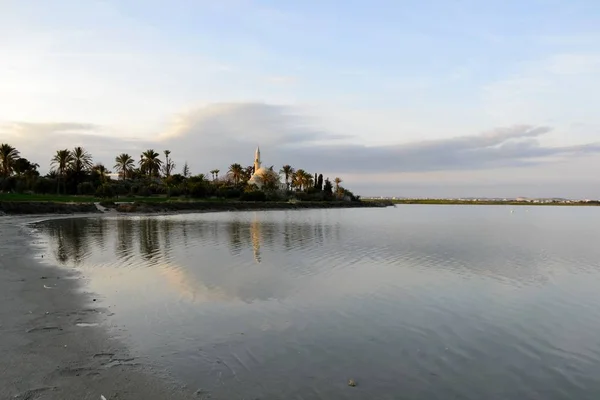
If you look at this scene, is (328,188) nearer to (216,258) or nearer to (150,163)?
(150,163)

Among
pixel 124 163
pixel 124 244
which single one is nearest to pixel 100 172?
pixel 124 163

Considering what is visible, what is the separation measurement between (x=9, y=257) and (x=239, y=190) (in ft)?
356

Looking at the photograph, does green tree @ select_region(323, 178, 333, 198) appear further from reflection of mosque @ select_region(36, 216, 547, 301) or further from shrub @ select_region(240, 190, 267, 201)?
reflection of mosque @ select_region(36, 216, 547, 301)

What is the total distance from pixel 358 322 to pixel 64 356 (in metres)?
7.38

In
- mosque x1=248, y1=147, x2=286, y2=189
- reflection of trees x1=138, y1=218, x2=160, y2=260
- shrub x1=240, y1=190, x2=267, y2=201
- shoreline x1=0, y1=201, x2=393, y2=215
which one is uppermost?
mosque x1=248, y1=147, x2=286, y2=189

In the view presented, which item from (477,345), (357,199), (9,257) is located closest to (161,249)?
(9,257)

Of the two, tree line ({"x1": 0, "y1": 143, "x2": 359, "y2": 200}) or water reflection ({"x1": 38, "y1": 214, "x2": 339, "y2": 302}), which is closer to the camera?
water reflection ({"x1": 38, "y1": 214, "x2": 339, "y2": 302})

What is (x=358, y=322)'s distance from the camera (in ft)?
40.5

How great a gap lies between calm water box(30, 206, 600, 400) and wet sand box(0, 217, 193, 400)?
55cm

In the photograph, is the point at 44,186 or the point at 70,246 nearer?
the point at 70,246

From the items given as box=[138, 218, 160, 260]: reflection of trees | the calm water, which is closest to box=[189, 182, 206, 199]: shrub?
box=[138, 218, 160, 260]: reflection of trees

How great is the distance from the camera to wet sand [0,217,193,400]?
285 inches

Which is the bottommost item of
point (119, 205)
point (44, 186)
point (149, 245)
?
point (149, 245)

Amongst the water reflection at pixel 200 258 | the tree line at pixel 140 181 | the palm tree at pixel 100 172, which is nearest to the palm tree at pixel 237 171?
the tree line at pixel 140 181
